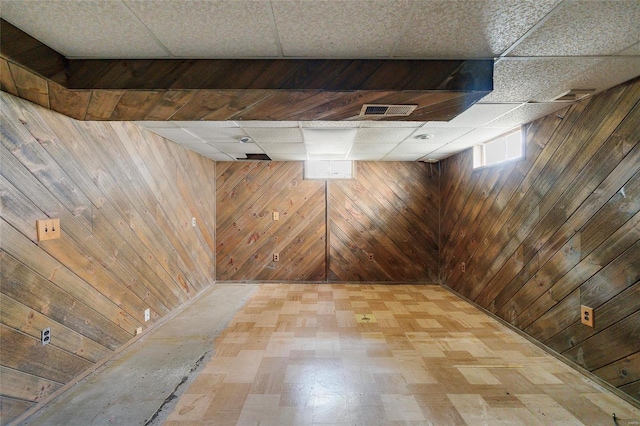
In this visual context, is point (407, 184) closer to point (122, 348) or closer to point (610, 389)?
point (610, 389)

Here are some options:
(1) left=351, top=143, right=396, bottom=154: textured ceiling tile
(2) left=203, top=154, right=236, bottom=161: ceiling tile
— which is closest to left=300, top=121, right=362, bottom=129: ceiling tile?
(1) left=351, top=143, right=396, bottom=154: textured ceiling tile

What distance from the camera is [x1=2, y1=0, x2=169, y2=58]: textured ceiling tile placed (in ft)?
3.76

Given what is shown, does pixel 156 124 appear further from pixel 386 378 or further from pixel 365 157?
pixel 386 378

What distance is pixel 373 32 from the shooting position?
1333 millimetres

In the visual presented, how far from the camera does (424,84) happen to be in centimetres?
160

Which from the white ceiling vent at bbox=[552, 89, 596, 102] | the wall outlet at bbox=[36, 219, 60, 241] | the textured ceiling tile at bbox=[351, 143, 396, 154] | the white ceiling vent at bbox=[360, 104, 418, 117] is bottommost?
the wall outlet at bbox=[36, 219, 60, 241]

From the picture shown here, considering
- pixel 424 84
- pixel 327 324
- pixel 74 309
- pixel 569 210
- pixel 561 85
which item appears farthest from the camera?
pixel 327 324

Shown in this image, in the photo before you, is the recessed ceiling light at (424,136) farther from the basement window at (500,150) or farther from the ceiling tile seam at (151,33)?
the ceiling tile seam at (151,33)

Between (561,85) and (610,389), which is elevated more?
(561,85)

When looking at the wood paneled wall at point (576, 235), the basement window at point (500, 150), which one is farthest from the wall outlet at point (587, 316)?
the basement window at point (500, 150)

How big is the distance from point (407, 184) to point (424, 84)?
10.8 feet

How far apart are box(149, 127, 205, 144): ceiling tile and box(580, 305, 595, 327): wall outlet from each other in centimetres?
392

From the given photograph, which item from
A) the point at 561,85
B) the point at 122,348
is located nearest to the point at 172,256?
the point at 122,348

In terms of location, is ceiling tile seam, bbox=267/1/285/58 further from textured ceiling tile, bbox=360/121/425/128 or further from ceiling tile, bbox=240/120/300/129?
textured ceiling tile, bbox=360/121/425/128
